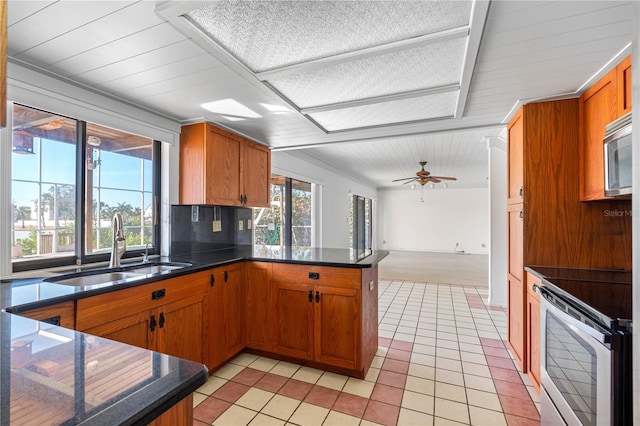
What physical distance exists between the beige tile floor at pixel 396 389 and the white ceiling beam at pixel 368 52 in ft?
6.89

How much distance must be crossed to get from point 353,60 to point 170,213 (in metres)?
2.10

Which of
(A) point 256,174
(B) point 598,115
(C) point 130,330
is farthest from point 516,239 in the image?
(C) point 130,330

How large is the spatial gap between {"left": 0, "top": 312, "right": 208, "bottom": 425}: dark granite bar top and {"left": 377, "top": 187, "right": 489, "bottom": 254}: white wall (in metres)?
10.1

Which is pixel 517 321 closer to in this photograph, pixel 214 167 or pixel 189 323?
pixel 189 323

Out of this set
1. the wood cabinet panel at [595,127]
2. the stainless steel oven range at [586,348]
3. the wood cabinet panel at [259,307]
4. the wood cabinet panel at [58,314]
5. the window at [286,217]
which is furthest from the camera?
the window at [286,217]

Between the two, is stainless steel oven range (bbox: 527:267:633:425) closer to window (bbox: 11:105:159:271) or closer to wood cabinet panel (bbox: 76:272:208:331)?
wood cabinet panel (bbox: 76:272:208:331)

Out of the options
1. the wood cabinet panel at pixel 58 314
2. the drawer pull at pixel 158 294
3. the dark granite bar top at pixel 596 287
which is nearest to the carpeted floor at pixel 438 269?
the dark granite bar top at pixel 596 287

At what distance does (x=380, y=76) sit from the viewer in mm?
1870

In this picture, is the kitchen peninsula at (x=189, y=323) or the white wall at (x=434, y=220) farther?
the white wall at (x=434, y=220)

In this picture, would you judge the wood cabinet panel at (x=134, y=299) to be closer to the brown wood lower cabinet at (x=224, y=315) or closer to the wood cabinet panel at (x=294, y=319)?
the brown wood lower cabinet at (x=224, y=315)

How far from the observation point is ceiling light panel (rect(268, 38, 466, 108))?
1619mm

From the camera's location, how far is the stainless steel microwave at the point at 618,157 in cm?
151

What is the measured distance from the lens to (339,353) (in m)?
2.29

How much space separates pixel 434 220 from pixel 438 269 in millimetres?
3643
